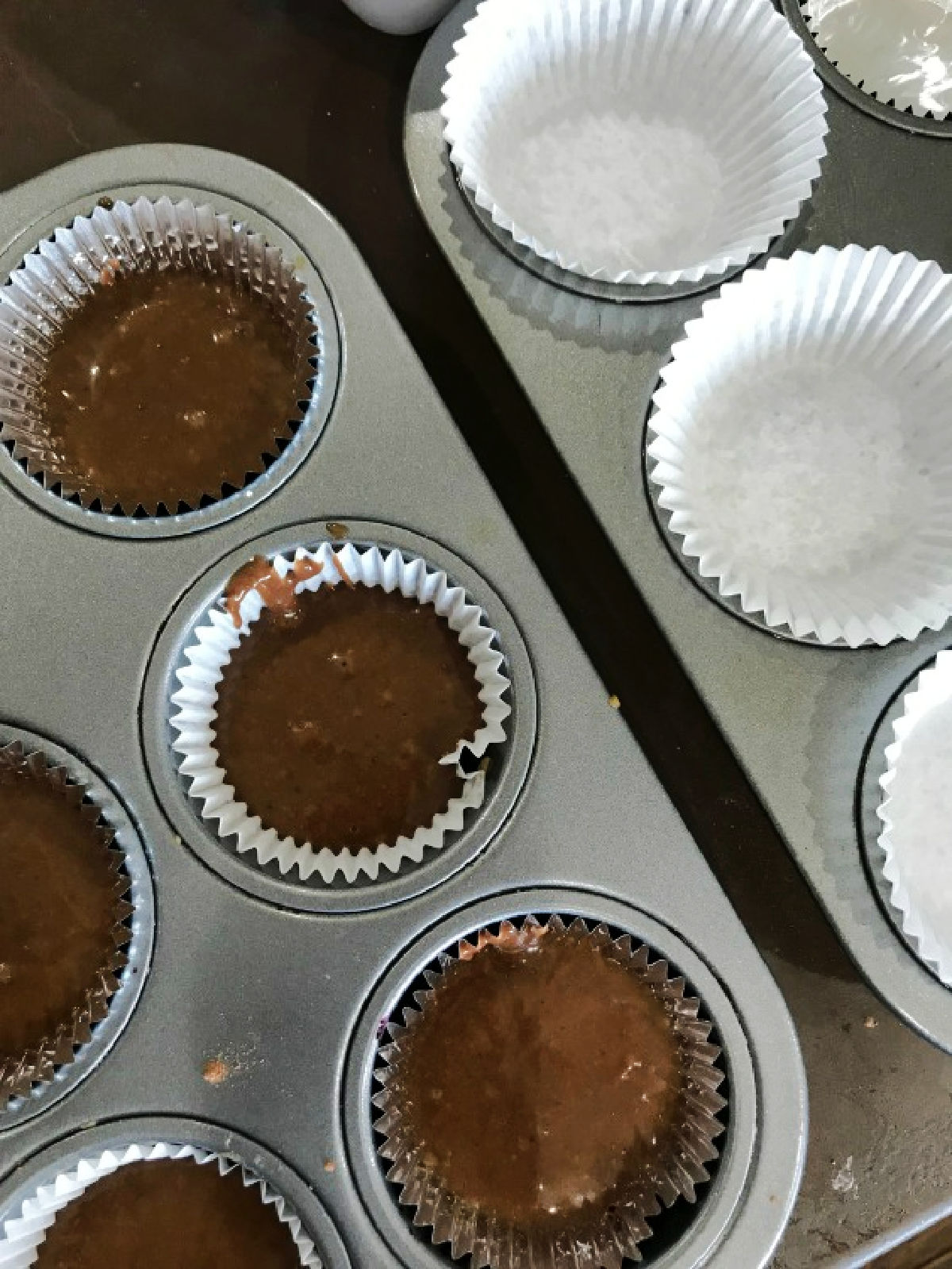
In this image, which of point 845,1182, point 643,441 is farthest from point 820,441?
point 845,1182

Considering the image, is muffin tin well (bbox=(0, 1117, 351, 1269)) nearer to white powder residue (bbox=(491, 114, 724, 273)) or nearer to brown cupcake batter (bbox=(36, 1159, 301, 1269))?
brown cupcake batter (bbox=(36, 1159, 301, 1269))

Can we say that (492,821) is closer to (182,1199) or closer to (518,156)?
(182,1199)

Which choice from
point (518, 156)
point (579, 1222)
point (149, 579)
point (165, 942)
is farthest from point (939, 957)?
point (518, 156)

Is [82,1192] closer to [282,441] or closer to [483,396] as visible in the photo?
[282,441]

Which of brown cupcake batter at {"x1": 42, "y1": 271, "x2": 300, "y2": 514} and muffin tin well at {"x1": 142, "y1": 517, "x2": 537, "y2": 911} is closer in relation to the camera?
muffin tin well at {"x1": 142, "y1": 517, "x2": 537, "y2": 911}

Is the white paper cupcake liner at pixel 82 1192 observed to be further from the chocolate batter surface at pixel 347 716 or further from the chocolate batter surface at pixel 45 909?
the chocolate batter surface at pixel 347 716

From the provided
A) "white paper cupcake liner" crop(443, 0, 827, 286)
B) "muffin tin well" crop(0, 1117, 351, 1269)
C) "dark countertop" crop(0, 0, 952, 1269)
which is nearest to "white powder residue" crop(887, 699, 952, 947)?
"dark countertop" crop(0, 0, 952, 1269)
